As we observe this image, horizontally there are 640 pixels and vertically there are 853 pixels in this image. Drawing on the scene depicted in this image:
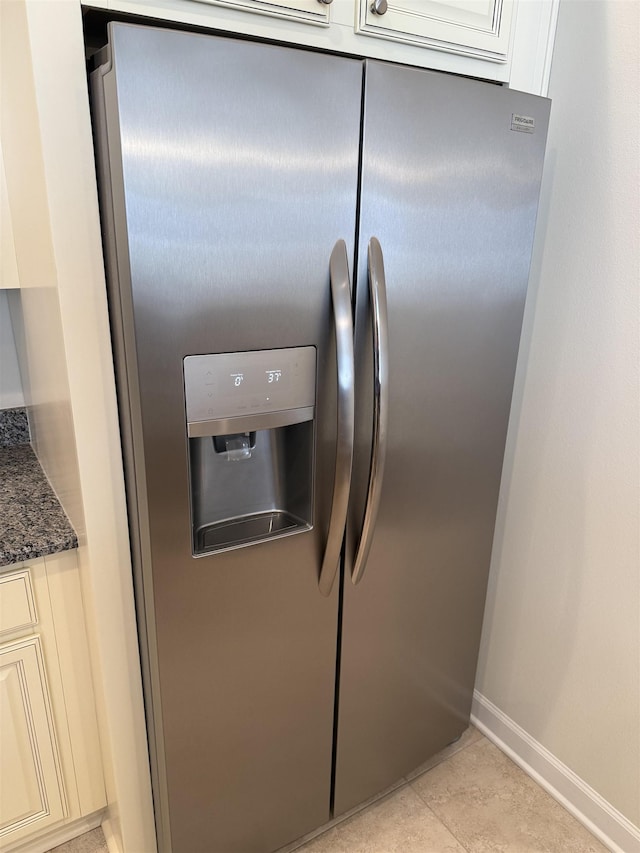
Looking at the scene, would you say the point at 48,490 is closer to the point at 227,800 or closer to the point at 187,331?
the point at 187,331

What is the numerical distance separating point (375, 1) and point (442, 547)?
1.10 metres

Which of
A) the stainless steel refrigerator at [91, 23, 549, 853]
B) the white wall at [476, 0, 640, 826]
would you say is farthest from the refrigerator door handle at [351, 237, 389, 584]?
the white wall at [476, 0, 640, 826]

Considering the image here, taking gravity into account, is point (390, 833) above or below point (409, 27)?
below

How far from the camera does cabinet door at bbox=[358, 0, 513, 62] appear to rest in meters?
1.08

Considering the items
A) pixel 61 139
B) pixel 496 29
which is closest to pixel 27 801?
pixel 61 139

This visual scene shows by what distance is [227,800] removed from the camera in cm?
132

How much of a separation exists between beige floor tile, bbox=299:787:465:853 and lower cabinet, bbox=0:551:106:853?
59cm

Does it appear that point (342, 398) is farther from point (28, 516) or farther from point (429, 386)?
point (28, 516)

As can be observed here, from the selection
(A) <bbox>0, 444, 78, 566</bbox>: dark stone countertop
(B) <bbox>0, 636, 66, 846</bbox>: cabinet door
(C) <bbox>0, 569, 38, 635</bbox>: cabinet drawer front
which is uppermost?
(A) <bbox>0, 444, 78, 566</bbox>: dark stone countertop

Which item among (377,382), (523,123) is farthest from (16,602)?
(523,123)

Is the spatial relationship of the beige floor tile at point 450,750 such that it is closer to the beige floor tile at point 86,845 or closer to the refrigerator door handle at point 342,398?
the beige floor tile at point 86,845

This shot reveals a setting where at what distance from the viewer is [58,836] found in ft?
5.02

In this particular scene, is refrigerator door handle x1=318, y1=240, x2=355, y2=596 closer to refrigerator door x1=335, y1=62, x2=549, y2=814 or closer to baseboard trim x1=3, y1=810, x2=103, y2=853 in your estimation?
refrigerator door x1=335, y1=62, x2=549, y2=814

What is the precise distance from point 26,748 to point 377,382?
109 cm
